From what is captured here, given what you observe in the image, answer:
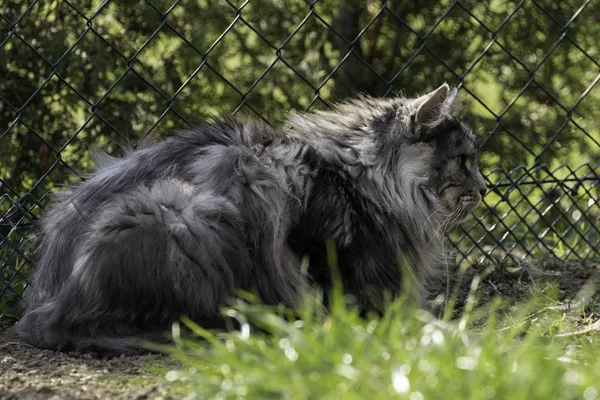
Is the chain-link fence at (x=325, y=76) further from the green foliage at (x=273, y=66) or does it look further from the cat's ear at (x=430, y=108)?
the cat's ear at (x=430, y=108)

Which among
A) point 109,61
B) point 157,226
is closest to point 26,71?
point 109,61

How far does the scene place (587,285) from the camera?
4297 mm

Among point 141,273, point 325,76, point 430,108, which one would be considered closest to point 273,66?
point 325,76

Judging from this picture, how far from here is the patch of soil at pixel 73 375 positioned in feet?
8.84

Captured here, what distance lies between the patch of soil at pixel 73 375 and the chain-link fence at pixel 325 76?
1.17m

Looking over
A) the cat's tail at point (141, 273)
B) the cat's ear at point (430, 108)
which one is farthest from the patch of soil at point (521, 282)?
the cat's tail at point (141, 273)

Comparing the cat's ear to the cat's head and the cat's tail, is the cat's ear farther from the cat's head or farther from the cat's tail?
the cat's tail

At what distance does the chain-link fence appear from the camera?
460 centimetres

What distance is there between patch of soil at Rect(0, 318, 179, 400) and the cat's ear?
54.3 inches

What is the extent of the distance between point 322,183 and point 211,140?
1.50 feet

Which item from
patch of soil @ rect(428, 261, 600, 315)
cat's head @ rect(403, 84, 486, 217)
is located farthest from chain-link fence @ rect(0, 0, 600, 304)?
cat's head @ rect(403, 84, 486, 217)

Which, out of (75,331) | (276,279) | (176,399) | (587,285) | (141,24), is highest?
(587,285)

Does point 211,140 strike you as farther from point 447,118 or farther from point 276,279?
point 447,118

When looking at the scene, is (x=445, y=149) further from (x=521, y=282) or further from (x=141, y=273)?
(x=141, y=273)
